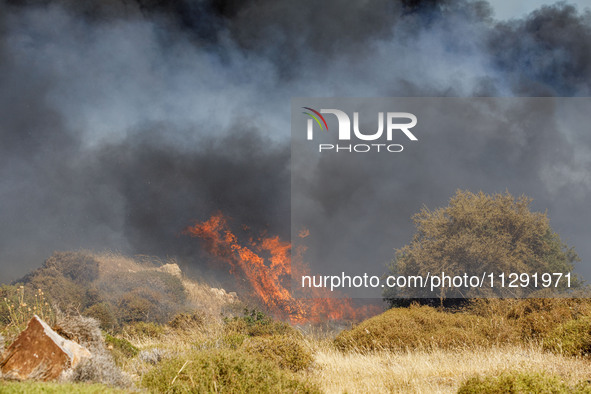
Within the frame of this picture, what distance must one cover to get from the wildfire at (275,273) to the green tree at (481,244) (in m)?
2.77

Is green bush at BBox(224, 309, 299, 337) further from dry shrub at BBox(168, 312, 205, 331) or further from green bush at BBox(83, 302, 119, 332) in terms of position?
green bush at BBox(83, 302, 119, 332)

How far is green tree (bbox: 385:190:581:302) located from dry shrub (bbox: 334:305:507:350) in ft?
14.2

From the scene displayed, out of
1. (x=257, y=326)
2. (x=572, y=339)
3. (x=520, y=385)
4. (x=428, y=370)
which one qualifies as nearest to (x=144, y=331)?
(x=257, y=326)

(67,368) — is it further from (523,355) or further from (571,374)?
(523,355)

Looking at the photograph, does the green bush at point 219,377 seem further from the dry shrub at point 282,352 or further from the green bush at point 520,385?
the dry shrub at point 282,352

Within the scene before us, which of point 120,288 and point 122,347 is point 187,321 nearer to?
point 120,288

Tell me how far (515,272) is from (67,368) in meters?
15.3

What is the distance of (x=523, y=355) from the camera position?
31.7 feet

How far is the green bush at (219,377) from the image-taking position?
546 centimetres

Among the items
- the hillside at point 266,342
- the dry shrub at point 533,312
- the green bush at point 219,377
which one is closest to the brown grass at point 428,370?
the hillside at point 266,342

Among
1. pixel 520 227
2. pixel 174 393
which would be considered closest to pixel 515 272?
pixel 520 227

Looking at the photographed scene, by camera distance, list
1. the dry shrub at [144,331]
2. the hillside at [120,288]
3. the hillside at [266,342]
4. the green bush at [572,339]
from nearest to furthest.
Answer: the hillside at [266,342], the green bush at [572,339], the dry shrub at [144,331], the hillside at [120,288]

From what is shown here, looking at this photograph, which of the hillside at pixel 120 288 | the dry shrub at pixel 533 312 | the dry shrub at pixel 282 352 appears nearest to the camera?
the dry shrub at pixel 282 352

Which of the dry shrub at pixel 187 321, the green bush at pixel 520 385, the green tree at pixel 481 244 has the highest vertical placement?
the green tree at pixel 481 244
